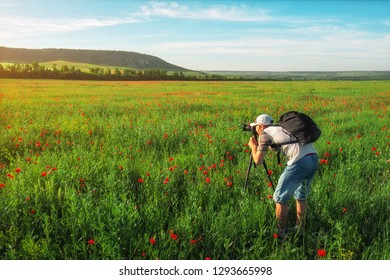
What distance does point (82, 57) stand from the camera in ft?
529

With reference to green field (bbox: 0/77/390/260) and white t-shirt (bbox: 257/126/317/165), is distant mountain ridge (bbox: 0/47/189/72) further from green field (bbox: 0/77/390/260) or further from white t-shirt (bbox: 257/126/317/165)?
white t-shirt (bbox: 257/126/317/165)

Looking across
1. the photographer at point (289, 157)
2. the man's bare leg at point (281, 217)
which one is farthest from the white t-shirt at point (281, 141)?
the man's bare leg at point (281, 217)

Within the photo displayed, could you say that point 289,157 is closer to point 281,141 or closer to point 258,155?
point 281,141

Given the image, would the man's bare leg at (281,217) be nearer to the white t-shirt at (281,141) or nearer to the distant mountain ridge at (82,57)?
the white t-shirt at (281,141)

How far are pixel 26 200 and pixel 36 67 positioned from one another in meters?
71.1

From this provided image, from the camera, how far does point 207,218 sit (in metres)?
3.53

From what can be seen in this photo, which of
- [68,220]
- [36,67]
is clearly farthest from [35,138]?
[36,67]

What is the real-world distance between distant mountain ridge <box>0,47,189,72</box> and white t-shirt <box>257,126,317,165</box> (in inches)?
5716

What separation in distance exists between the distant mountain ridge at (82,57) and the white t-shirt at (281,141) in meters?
145

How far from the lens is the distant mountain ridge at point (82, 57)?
136000 millimetres

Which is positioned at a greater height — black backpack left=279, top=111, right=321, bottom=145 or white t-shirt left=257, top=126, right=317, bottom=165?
black backpack left=279, top=111, right=321, bottom=145

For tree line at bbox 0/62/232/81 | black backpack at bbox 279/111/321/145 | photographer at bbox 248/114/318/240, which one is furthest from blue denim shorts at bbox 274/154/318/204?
tree line at bbox 0/62/232/81

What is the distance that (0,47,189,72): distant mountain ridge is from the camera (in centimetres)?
13600
